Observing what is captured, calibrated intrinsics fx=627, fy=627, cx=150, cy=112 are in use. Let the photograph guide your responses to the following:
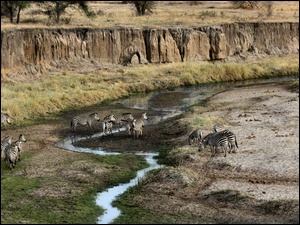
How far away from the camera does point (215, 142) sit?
26188 millimetres

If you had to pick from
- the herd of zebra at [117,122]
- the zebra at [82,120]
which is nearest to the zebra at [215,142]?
the herd of zebra at [117,122]

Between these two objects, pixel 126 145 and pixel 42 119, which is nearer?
pixel 126 145

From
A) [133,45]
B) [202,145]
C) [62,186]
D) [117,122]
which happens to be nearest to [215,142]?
[202,145]

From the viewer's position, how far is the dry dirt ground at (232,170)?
20.0m

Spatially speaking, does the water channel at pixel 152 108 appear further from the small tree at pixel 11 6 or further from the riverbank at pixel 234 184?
the small tree at pixel 11 6

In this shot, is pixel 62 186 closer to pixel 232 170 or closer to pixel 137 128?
pixel 232 170

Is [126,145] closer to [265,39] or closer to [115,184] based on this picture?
[115,184]

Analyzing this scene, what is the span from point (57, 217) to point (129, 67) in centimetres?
3433

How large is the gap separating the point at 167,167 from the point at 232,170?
257 cm

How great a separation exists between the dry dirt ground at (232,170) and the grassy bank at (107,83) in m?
3.45

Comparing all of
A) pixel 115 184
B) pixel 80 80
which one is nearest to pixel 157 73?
pixel 80 80

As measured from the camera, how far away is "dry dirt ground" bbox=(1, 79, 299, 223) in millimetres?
19969

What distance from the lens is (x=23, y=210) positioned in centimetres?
2030

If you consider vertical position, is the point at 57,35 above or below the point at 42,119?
above
